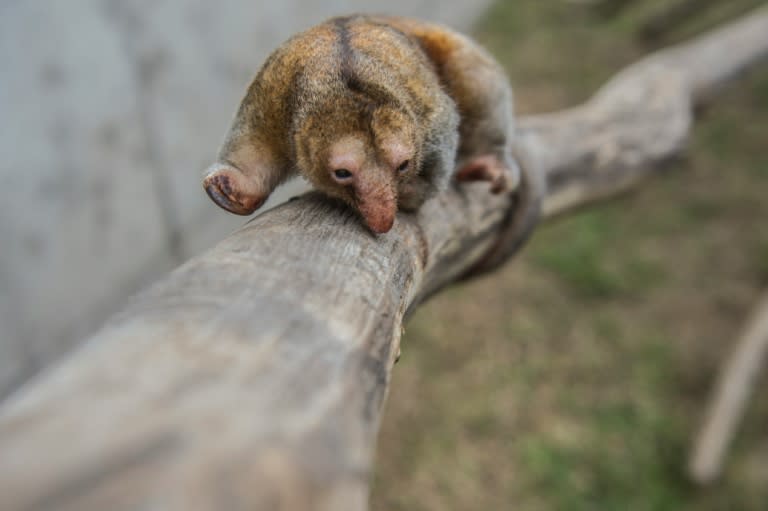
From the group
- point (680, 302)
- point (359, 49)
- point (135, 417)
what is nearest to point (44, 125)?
point (359, 49)

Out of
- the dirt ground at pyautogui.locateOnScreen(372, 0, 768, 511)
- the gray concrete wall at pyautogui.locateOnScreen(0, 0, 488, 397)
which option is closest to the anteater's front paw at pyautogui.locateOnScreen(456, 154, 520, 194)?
the dirt ground at pyautogui.locateOnScreen(372, 0, 768, 511)

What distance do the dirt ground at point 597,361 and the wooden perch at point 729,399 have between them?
0.14 m

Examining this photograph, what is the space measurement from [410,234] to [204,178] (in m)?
0.60

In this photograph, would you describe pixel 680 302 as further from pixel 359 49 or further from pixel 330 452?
pixel 330 452

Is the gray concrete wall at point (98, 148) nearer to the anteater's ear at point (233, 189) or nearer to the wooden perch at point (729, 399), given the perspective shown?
the anteater's ear at point (233, 189)

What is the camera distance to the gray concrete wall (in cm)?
364

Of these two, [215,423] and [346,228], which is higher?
[215,423]

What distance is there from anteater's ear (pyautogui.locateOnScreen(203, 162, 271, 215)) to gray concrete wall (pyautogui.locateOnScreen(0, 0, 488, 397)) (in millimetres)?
1940

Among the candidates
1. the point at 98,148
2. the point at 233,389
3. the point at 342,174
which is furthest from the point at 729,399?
the point at 233,389

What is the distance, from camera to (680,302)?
6.01 m

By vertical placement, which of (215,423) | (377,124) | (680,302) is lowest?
(680,302)

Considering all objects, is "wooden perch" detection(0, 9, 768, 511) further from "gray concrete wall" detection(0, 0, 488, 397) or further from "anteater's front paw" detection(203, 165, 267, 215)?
"gray concrete wall" detection(0, 0, 488, 397)

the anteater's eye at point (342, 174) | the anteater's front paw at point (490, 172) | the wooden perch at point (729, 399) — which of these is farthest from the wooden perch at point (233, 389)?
the wooden perch at point (729, 399)

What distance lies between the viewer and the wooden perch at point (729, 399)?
475cm
